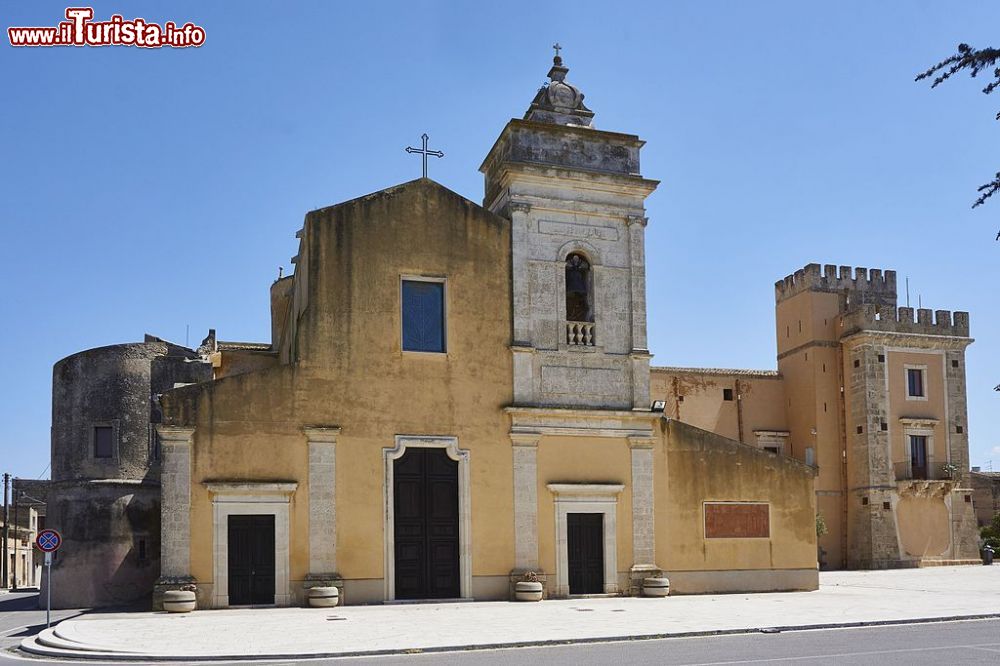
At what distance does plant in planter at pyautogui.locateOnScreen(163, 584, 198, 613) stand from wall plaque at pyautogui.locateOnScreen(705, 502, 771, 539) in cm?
1171

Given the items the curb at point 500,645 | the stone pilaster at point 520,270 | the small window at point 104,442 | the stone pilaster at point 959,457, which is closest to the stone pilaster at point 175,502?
the curb at point 500,645

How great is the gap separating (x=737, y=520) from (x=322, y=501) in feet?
32.5

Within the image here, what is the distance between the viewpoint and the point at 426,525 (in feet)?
74.8

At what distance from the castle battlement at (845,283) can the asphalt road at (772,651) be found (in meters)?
30.6

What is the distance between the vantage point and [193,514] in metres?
A: 20.9

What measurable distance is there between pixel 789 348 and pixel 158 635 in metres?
36.5

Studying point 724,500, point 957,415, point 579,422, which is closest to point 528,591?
point 579,422

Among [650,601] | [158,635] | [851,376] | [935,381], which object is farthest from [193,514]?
[935,381]

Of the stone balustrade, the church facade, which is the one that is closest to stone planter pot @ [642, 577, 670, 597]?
the church facade

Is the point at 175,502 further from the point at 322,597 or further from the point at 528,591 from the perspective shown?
the point at 528,591

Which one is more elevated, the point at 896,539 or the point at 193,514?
the point at 193,514

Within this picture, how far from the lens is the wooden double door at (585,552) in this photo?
23.8 m

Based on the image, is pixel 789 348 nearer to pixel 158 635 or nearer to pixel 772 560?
pixel 772 560

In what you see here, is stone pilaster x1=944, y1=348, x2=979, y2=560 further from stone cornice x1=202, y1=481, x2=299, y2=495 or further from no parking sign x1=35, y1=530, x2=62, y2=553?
no parking sign x1=35, y1=530, x2=62, y2=553
